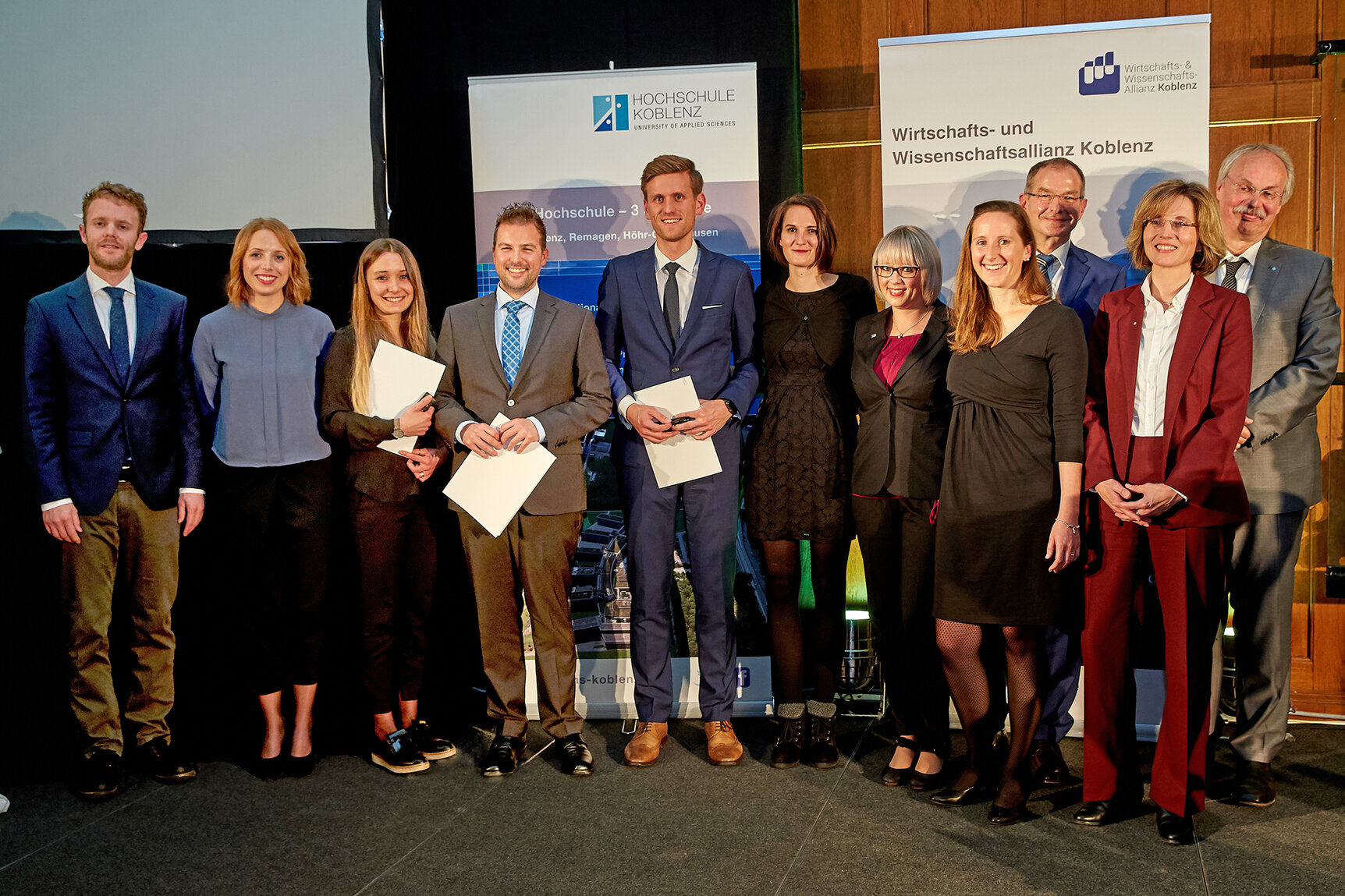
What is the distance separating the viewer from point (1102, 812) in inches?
103

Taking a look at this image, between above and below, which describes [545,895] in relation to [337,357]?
below

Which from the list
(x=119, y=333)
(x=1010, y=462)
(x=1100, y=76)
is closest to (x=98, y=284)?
(x=119, y=333)

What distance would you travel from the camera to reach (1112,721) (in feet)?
8.60

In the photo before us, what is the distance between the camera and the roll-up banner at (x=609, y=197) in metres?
3.61

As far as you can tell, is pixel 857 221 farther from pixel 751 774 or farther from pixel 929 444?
pixel 751 774

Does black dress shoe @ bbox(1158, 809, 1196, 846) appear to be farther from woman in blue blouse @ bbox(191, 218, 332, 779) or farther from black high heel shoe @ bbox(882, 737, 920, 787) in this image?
woman in blue blouse @ bbox(191, 218, 332, 779)

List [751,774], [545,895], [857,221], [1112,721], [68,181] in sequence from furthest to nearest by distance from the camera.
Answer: [857,221] < [68,181] < [751,774] < [1112,721] < [545,895]

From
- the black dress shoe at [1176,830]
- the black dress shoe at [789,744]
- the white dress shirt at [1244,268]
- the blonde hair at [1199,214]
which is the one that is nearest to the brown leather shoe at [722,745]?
the black dress shoe at [789,744]

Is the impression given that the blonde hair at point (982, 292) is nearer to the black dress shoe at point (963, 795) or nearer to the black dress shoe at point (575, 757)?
the black dress shoe at point (963, 795)

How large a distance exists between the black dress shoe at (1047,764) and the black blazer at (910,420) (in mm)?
870

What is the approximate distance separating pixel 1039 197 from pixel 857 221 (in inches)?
34.4

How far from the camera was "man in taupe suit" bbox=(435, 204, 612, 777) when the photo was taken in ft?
10.1

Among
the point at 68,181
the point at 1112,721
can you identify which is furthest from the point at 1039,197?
the point at 68,181

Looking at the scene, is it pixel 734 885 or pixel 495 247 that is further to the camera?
pixel 495 247
